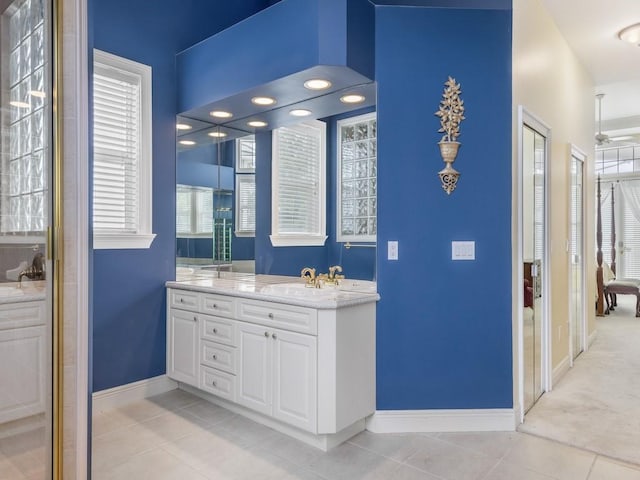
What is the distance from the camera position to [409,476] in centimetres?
232

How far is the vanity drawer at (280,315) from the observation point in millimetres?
2609

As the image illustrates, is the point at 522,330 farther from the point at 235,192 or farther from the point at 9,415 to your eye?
the point at 9,415

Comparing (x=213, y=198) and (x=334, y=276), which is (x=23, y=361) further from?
(x=213, y=198)

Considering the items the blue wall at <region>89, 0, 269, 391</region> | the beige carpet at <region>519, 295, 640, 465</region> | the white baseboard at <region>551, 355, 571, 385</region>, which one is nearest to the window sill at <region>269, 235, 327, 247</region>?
the blue wall at <region>89, 0, 269, 391</region>

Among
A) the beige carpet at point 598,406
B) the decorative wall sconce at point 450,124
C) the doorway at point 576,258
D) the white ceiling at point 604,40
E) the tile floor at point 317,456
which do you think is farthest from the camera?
the doorway at point 576,258

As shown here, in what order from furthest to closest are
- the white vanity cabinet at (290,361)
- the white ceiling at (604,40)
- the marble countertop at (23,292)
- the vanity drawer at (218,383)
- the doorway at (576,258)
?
1. the doorway at (576,258)
2. the white ceiling at (604,40)
3. the vanity drawer at (218,383)
4. the white vanity cabinet at (290,361)
5. the marble countertop at (23,292)

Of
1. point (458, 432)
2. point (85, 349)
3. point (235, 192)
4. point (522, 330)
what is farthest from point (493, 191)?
point (85, 349)

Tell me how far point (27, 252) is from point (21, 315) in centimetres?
23

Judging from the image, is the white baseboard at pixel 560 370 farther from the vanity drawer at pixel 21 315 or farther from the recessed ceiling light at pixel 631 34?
the vanity drawer at pixel 21 315

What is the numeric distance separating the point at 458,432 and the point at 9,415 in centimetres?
239

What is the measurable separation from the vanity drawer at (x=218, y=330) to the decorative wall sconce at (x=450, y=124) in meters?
1.69

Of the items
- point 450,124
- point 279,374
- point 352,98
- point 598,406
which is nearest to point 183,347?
point 279,374

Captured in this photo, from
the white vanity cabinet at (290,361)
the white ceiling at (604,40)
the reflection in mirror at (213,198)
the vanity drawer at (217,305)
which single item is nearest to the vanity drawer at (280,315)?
the white vanity cabinet at (290,361)

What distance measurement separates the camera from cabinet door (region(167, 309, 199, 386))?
3.37 m
